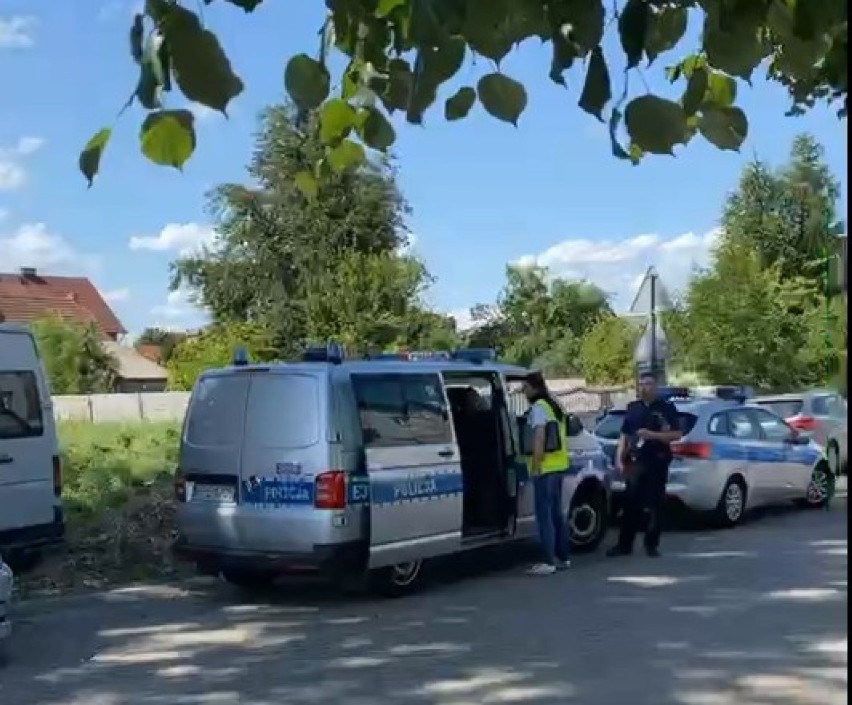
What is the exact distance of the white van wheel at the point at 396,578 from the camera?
31.6ft

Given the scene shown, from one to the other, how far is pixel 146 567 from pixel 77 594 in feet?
3.38

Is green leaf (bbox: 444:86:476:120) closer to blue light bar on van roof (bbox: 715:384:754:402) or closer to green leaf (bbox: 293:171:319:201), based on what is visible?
green leaf (bbox: 293:171:319:201)

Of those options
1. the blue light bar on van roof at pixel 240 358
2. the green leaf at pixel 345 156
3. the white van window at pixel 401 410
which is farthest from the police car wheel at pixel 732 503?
the green leaf at pixel 345 156

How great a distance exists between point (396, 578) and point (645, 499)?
3.02 metres

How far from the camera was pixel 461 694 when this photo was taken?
6.78 meters

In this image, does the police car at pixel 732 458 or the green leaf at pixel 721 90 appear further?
the police car at pixel 732 458

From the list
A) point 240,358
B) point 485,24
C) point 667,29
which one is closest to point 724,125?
point 667,29

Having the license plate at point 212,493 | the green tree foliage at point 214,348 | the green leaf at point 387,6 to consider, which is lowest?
the license plate at point 212,493

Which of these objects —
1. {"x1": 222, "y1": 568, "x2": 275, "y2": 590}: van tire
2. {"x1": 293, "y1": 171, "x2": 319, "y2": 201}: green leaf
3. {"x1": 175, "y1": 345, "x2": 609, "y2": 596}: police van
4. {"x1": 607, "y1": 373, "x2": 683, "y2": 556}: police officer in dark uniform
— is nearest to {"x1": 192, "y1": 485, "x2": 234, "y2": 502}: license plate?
{"x1": 175, "y1": 345, "x2": 609, "y2": 596}: police van

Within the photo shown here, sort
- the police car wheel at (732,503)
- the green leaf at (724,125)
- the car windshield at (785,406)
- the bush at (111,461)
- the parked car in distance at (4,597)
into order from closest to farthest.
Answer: the green leaf at (724,125), the parked car in distance at (4,597), the police car wheel at (732,503), the bush at (111,461), the car windshield at (785,406)

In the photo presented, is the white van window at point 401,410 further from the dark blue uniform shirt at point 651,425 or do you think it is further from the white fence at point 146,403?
the white fence at point 146,403

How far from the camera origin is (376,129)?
3688mm

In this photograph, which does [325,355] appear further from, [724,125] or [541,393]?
[724,125]

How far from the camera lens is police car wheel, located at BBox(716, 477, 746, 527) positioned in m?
13.8
